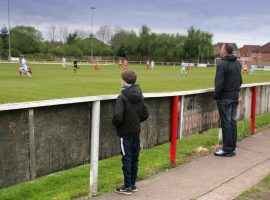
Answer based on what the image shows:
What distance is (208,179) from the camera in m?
5.66

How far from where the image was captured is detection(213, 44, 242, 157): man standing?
7.00 m

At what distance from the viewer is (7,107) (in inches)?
156

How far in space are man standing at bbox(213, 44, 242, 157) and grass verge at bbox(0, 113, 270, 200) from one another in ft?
1.91

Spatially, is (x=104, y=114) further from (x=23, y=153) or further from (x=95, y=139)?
(x=23, y=153)

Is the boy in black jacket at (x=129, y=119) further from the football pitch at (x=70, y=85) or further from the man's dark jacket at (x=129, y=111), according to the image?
the football pitch at (x=70, y=85)

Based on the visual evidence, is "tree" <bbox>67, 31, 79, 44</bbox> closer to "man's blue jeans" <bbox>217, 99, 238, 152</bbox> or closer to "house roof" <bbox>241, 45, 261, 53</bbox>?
"house roof" <bbox>241, 45, 261, 53</bbox>

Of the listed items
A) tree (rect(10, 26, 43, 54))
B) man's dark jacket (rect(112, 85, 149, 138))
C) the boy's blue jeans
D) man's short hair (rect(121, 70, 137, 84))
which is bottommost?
the boy's blue jeans

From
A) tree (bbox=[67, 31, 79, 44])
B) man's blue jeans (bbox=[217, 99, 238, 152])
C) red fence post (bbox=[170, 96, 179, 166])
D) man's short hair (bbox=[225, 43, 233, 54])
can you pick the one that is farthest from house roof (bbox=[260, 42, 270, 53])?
red fence post (bbox=[170, 96, 179, 166])

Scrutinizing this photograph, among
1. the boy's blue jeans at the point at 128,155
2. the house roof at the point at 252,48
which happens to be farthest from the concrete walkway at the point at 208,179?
the house roof at the point at 252,48

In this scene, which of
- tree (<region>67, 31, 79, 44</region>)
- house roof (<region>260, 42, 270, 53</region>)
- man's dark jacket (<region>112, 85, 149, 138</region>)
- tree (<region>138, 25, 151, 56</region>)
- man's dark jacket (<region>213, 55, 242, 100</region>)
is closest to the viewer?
man's dark jacket (<region>112, 85, 149, 138</region>)

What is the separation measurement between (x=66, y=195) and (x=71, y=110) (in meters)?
1.00

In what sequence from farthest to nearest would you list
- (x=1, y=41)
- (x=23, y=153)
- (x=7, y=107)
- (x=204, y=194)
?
1. (x=1, y=41)
2. (x=204, y=194)
3. (x=23, y=153)
4. (x=7, y=107)

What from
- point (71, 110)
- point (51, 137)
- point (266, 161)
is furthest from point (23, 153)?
point (266, 161)

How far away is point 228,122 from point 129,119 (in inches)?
113
